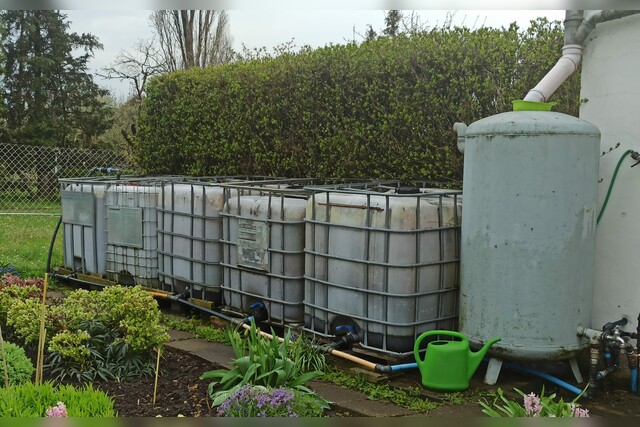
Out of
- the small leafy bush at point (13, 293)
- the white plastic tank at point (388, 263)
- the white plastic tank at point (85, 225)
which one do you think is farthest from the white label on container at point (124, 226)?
the white plastic tank at point (388, 263)

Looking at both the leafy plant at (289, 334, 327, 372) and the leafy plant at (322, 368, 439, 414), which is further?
the leafy plant at (289, 334, 327, 372)

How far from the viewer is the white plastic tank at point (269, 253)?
18.5ft

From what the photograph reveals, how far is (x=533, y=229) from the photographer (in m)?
4.40

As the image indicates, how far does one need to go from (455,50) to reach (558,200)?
8.98 ft

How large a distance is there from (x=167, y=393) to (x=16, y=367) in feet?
3.26

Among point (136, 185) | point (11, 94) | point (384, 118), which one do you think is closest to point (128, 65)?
point (11, 94)

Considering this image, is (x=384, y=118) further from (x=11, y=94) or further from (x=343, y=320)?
(x=11, y=94)

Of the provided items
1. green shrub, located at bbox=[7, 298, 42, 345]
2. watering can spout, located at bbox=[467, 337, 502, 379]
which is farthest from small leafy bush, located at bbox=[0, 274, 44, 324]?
watering can spout, located at bbox=[467, 337, 502, 379]

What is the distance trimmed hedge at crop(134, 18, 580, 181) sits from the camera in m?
6.31

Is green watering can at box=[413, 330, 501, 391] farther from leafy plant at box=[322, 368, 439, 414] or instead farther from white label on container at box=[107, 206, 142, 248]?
white label on container at box=[107, 206, 142, 248]

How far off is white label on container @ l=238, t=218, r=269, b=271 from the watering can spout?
2034 mm

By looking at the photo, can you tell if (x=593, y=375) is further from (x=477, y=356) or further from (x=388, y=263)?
A: (x=388, y=263)

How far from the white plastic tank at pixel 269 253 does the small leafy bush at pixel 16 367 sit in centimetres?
211

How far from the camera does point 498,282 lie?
14.9 feet
